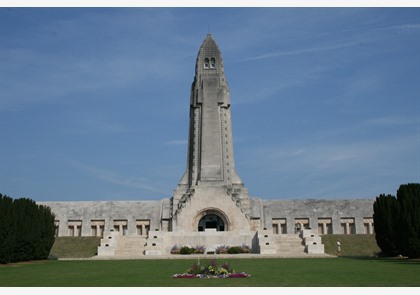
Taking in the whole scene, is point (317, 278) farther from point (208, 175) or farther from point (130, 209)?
point (130, 209)

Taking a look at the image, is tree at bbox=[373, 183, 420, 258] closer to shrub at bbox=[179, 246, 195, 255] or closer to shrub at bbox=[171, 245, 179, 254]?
shrub at bbox=[179, 246, 195, 255]

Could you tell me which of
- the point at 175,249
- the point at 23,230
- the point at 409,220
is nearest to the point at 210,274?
the point at 23,230

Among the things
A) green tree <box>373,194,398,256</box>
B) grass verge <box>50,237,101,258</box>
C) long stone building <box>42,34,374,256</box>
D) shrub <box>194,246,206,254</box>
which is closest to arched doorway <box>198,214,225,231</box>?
long stone building <box>42,34,374,256</box>

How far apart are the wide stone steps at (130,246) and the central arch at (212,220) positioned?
8.52 m

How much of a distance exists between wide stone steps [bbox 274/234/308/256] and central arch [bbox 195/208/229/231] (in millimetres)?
8237

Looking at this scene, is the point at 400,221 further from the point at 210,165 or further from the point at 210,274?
the point at 210,165

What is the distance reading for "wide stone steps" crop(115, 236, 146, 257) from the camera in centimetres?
4000

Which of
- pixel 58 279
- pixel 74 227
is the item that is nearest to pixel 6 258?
pixel 58 279

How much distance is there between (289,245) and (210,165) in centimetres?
1471

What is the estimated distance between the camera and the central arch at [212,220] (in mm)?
50159

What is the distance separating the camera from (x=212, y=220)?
51.1m

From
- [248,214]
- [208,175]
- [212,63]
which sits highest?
[212,63]

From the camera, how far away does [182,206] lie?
166ft

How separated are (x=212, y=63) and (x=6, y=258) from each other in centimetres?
3613
